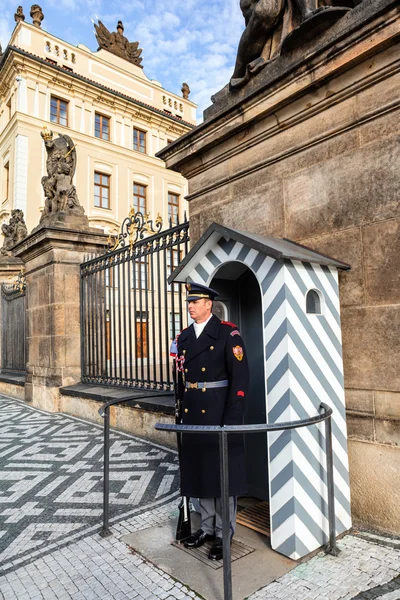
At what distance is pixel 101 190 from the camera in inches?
977

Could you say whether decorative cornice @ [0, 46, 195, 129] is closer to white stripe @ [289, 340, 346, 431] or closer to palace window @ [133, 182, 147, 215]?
palace window @ [133, 182, 147, 215]

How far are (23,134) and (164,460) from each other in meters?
21.2

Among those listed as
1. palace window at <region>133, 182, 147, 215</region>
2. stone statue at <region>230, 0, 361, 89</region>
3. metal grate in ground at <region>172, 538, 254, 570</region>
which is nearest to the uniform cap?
metal grate in ground at <region>172, 538, 254, 570</region>

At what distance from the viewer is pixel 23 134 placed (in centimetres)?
2178

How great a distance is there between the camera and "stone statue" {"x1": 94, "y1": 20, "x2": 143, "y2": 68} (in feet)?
89.5

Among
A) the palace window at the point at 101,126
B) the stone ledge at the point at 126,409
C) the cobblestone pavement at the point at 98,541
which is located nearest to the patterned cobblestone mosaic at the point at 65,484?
the cobblestone pavement at the point at 98,541

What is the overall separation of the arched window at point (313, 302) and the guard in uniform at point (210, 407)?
589mm

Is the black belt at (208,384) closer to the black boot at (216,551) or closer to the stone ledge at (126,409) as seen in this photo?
the black boot at (216,551)

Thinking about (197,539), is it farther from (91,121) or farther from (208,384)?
(91,121)

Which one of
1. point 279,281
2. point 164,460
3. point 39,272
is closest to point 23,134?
point 39,272

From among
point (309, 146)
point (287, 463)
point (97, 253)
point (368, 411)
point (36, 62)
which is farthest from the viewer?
point (36, 62)

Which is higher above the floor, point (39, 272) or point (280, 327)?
point (39, 272)

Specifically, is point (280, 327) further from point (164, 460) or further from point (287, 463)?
point (164, 460)

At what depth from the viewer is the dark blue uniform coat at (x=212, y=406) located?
279 centimetres
